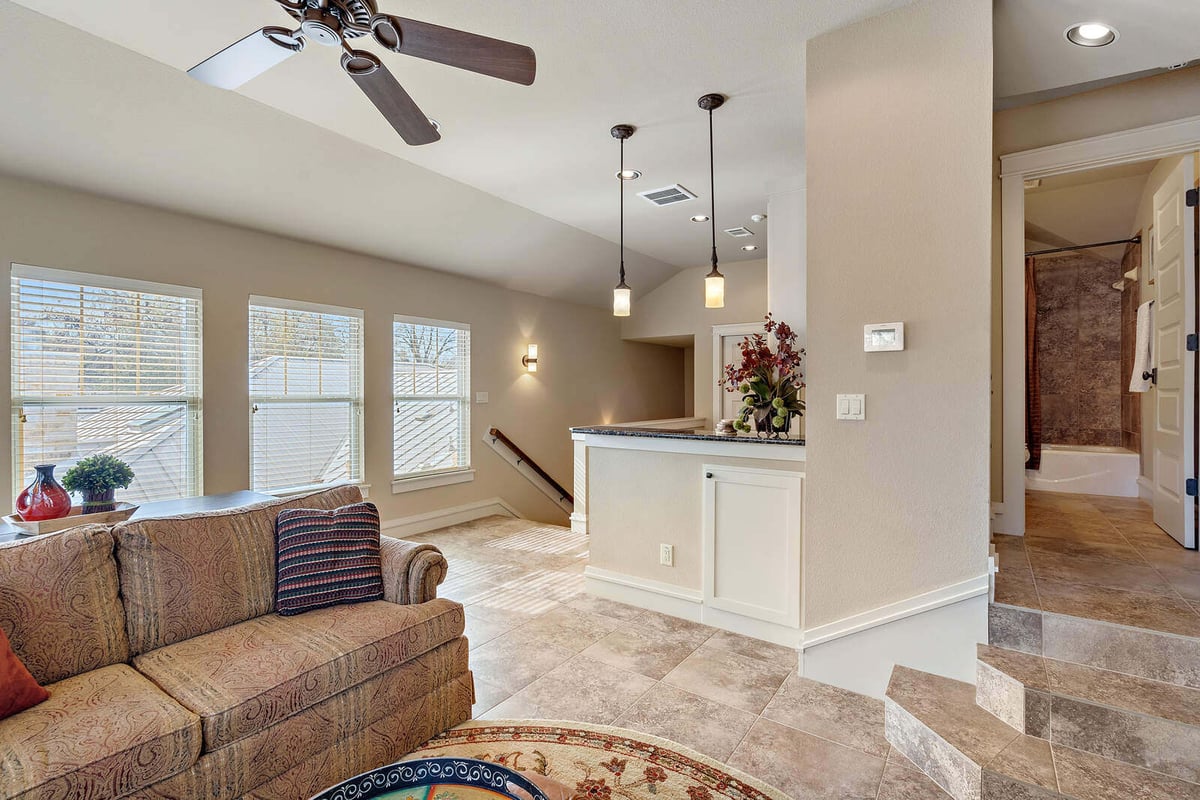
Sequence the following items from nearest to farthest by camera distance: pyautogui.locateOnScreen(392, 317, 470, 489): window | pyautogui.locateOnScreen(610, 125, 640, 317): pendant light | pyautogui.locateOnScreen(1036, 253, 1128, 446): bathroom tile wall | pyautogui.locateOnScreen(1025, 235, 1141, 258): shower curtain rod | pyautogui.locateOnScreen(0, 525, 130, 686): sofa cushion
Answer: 1. pyautogui.locateOnScreen(0, 525, 130, 686): sofa cushion
2. pyautogui.locateOnScreen(610, 125, 640, 317): pendant light
3. pyautogui.locateOnScreen(1025, 235, 1141, 258): shower curtain rod
4. pyautogui.locateOnScreen(392, 317, 470, 489): window
5. pyautogui.locateOnScreen(1036, 253, 1128, 446): bathroom tile wall

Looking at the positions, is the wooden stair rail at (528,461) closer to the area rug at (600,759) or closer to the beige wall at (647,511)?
the beige wall at (647,511)

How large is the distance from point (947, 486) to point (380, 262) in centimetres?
461

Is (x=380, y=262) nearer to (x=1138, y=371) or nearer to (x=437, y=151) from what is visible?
(x=437, y=151)

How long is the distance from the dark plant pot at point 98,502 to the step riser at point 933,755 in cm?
335

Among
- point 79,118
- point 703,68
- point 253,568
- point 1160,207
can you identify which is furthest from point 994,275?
point 79,118

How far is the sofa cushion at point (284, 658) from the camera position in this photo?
159 centimetres

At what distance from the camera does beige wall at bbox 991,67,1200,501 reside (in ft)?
9.25

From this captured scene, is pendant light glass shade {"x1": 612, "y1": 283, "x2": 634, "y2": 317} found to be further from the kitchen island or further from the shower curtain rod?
the shower curtain rod

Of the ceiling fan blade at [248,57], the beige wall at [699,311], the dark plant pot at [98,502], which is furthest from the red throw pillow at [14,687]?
the beige wall at [699,311]

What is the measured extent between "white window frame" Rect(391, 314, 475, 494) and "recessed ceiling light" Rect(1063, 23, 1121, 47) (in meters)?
4.79

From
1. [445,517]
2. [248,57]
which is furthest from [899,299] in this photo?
[445,517]

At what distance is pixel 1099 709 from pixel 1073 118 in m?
2.97

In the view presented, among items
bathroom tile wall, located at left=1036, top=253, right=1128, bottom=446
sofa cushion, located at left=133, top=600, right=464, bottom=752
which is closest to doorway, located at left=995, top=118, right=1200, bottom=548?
bathroom tile wall, located at left=1036, top=253, right=1128, bottom=446

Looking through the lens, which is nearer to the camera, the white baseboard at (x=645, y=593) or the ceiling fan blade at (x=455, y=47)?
the ceiling fan blade at (x=455, y=47)
